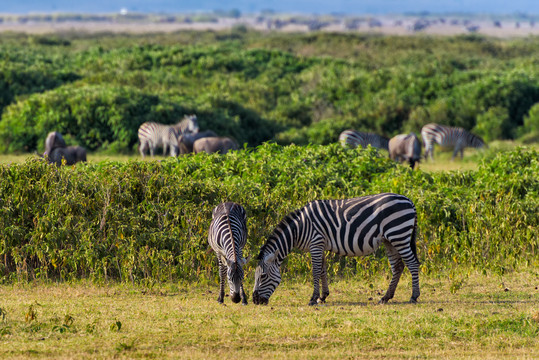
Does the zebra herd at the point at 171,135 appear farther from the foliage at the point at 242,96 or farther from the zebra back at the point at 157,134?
the foliage at the point at 242,96

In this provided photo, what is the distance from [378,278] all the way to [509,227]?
2.80m

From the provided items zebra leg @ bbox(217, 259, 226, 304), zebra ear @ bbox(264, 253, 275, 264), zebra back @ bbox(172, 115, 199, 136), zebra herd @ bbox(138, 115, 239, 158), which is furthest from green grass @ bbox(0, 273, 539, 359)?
zebra back @ bbox(172, 115, 199, 136)

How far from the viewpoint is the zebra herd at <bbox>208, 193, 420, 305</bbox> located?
10648mm

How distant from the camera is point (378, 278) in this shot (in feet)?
41.9

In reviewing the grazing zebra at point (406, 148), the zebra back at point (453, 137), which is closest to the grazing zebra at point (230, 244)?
the grazing zebra at point (406, 148)

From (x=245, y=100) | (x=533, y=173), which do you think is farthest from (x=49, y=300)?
(x=245, y=100)

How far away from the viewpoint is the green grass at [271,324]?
28.2ft

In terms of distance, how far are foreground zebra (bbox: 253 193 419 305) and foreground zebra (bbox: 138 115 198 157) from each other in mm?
18018

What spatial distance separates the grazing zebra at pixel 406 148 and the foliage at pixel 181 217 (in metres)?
10.9

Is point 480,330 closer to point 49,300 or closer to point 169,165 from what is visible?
point 49,300

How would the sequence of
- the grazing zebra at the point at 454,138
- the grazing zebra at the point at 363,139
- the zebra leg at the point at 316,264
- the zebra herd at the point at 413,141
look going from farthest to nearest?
the grazing zebra at the point at 454,138
the grazing zebra at the point at 363,139
the zebra herd at the point at 413,141
the zebra leg at the point at 316,264

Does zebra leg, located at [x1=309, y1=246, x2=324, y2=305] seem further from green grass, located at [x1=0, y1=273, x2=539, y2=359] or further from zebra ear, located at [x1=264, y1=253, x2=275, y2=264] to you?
zebra ear, located at [x1=264, y1=253, x2=275, y2=264]

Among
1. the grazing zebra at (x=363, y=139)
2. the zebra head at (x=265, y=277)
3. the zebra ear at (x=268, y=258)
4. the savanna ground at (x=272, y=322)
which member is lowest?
the savanna ground at (x=272, y=322)

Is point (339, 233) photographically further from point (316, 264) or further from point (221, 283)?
point (221, 283)
